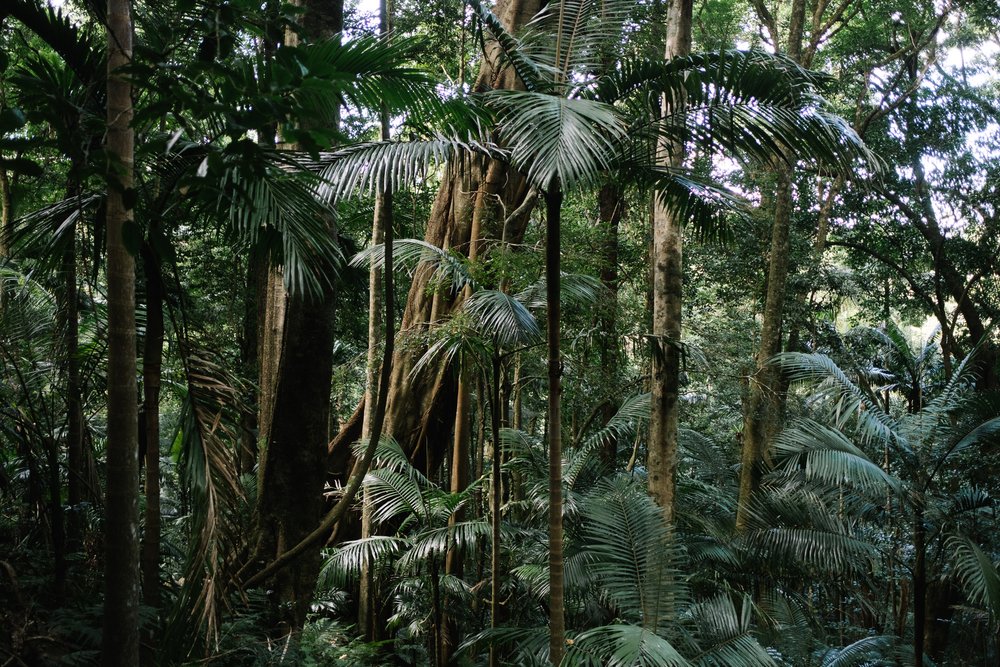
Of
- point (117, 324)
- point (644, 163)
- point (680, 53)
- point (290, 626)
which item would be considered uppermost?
point (680, 53)

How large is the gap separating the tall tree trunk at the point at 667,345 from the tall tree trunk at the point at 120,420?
14.2 ft

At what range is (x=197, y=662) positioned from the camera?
132 inches

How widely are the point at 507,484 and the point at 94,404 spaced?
5.04m

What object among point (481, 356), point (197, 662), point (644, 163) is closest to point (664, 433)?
point (481, 356)

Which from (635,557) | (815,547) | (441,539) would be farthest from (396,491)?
(815,547)

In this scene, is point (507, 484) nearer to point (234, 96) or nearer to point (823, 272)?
point (823, 272)

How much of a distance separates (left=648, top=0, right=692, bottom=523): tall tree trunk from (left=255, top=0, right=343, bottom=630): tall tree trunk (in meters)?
2.69

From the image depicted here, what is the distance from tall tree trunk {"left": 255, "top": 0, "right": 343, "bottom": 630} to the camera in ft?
16.6

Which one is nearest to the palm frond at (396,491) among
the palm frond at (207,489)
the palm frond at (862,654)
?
the palm frond at (207,489)

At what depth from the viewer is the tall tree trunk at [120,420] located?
2.56m

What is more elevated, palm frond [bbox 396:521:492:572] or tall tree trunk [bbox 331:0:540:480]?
tall tree trunk [bbox 331:0:540:480]

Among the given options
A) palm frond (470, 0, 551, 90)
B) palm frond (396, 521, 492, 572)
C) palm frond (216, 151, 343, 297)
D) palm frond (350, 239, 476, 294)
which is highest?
palm frond (470, 0, 551, 90)

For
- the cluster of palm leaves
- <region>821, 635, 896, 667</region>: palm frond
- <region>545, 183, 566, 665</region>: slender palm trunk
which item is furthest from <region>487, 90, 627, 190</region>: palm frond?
<region>821, 635, 896, 667</region>: palm frond

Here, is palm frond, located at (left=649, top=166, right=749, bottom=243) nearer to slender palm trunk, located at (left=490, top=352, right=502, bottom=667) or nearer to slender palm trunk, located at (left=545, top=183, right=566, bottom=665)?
slender palm trunk, located at (left=545, top=183, right=566, bottom=665)
